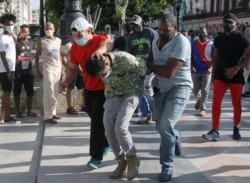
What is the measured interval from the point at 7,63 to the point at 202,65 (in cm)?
355

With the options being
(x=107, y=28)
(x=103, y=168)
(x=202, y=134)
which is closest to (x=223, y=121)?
(x=202, y=134)

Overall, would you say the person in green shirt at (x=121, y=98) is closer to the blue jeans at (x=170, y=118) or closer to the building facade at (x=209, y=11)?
the blue jeans at (x=170, y=118)

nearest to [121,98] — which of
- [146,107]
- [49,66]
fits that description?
[146,107]

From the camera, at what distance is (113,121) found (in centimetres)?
514

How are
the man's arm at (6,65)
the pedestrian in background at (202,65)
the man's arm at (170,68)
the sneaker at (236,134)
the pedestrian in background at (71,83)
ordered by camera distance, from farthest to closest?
the pedestrian in background at (202,65) → the pedestrian in background at (71,83) → the man's arm at (6,65) → the sneaker at (236,134) → the man's arm at (170,68)

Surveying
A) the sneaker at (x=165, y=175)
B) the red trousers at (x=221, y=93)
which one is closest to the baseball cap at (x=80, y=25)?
the sneaker at (x=165, y=175)

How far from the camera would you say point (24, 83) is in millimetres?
8891

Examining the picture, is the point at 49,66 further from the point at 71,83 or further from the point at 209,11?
the point at 209,11

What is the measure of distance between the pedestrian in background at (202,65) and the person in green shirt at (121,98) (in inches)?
164

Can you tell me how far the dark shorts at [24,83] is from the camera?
880 cm

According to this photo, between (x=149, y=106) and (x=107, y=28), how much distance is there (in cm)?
736

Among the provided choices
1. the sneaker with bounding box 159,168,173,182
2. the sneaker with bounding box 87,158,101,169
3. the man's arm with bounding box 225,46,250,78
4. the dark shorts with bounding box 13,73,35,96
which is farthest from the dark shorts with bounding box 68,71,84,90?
the sneaker with bounding box 159,168,173,182

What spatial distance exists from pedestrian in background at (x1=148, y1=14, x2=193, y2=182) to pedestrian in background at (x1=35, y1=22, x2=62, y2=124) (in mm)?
3426

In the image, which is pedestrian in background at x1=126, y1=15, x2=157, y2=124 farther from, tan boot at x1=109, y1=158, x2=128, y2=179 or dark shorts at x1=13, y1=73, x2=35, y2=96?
tan boot at x1=109, y1=158, x2=128, y2=179
